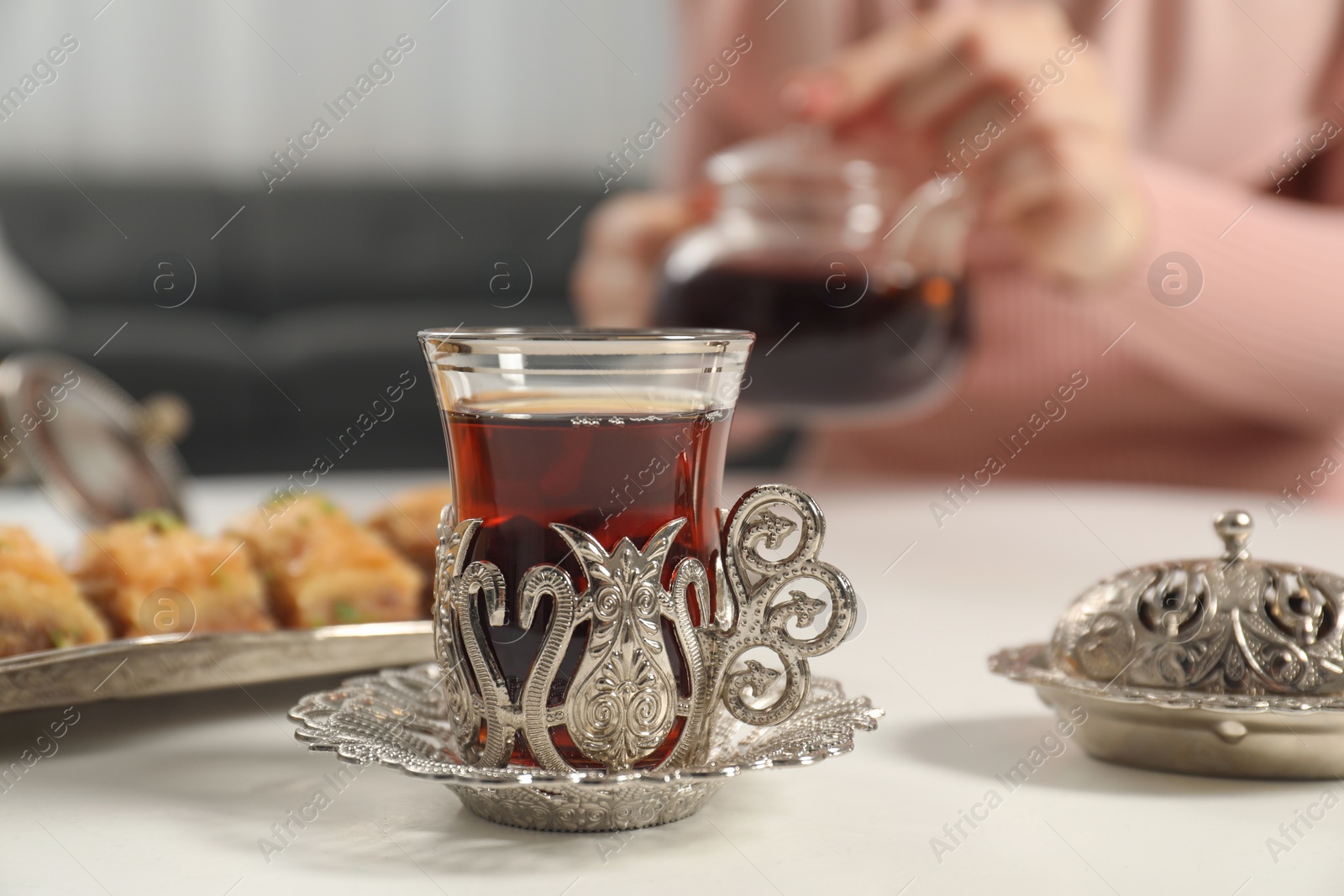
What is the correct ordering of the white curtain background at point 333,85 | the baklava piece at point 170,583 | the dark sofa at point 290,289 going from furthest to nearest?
the white curtain background at point 333,85
the dark sofa at point 290,289
the baklava piece at point 170,583

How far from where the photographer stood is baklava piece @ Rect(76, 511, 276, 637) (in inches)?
25.3

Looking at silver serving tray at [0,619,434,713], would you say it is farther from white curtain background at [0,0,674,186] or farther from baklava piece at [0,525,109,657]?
white curtain background at [0,0,674,186]

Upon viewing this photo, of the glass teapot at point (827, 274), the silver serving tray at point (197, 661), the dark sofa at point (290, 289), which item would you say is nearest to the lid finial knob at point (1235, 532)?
the silver serving tray at point (197, 661)

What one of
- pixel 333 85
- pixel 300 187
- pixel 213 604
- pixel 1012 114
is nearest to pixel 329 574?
pixel 213 604

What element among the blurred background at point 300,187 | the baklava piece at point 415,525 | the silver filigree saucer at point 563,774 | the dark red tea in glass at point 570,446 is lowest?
the silver filigree saucer at point 563,774

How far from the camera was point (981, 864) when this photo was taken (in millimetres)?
419

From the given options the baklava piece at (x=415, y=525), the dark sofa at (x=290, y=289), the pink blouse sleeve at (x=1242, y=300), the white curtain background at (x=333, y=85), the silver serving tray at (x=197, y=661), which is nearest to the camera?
the silver serving tray at (x=197, y=661)

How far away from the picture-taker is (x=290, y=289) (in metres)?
4.06

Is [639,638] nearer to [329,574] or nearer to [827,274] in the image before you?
[329,574]

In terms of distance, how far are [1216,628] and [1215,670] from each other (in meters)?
0.02

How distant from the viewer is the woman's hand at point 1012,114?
118 centimetres

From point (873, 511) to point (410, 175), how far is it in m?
3.70

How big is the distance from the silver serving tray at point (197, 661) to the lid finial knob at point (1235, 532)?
366 mm

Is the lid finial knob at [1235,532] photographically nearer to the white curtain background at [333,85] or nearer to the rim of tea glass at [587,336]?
the rim of tea glass at [587,336]
